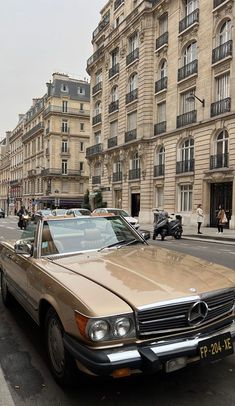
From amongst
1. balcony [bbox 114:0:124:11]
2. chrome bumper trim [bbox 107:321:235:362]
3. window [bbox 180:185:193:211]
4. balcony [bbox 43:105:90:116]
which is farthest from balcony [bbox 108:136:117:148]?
chrome bumper trim [bbox 107:321:235:362]

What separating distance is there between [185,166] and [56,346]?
27792mm

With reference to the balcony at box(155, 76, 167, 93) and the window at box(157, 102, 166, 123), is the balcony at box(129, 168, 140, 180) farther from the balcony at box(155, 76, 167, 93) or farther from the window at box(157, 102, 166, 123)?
the balcony at box(155, 76, 167, 93)

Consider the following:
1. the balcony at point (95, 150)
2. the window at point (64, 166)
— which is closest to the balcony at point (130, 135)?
the balcony at point (95, 150)

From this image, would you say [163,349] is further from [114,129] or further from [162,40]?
[114,129]

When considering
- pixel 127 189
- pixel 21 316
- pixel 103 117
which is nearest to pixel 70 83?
pixel 103 117

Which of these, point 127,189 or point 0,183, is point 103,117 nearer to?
point 127,189

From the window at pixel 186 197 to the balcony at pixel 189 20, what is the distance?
40.9 ft

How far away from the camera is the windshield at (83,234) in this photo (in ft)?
14.8

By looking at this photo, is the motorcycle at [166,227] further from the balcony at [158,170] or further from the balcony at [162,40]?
the balcony at [162,40]

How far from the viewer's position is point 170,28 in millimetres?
32812

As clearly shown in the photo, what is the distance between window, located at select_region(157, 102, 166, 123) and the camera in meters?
34.0

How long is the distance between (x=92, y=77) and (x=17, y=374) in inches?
1908

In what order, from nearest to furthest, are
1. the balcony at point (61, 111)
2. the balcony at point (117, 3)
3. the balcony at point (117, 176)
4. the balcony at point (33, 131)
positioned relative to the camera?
the balcony at point (117, 176) < the balcony at point (117, 3) < the balcony at point (61, 111) < the balcony at point (33, 131)

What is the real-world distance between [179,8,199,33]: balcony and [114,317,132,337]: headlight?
30672 millimetres
